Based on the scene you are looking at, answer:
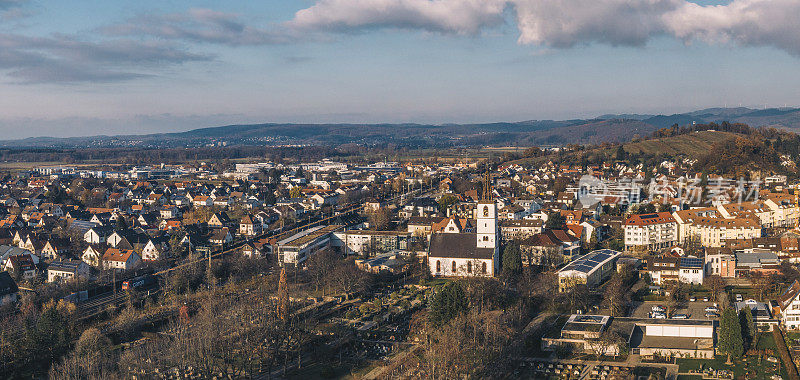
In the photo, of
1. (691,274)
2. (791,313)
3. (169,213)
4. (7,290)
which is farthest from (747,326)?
(169,213)

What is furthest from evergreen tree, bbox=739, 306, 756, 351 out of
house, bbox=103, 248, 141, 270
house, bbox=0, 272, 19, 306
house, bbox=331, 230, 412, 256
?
house, bbox=103, 248, 141, 270

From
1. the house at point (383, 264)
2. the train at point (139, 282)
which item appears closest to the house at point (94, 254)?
the train at point (139, 282)

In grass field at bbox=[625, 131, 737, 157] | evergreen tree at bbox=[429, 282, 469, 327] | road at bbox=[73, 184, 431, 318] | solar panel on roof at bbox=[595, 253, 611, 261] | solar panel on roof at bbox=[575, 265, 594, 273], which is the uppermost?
grass field at bbox=[625, 131, 737, 157]

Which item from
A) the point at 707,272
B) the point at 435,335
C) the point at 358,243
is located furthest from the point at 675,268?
the point at 358,243

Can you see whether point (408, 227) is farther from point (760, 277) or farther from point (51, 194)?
point (51, 194)

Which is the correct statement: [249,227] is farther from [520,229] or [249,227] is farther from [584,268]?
[584,268]

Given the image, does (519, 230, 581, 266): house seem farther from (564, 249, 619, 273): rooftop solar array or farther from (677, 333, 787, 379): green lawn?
(677, 333, 787, 379): green lawn
